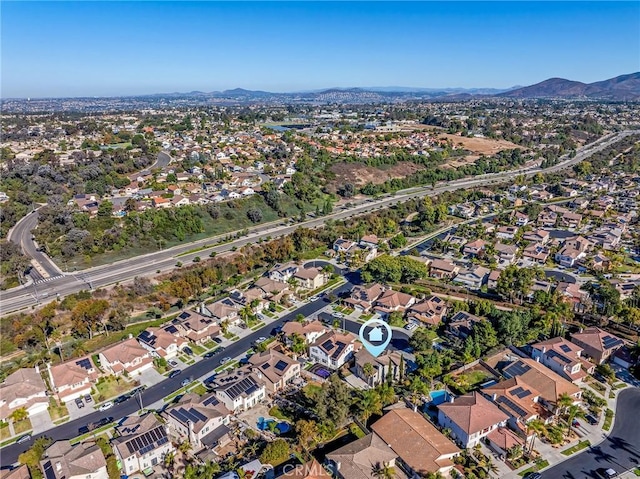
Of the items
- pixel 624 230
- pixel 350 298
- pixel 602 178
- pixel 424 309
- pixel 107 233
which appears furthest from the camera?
pixel 602 178

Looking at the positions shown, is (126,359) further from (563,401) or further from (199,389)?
(563,401)

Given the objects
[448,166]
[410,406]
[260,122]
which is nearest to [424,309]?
[410,406]

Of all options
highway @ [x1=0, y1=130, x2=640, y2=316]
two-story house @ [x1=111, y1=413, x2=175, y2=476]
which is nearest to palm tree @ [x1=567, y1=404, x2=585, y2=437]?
two-story house @ [x1=111, y1=413, x2=175, y2=476]

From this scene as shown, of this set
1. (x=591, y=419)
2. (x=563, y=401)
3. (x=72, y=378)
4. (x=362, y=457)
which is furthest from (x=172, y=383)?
(x=591, y=419)

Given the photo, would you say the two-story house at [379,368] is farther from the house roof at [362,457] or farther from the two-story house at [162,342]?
the two-story house at [162,342]

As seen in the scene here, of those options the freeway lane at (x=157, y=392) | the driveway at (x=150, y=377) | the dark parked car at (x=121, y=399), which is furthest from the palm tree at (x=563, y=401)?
the dark parked car at (x=121, y=399)

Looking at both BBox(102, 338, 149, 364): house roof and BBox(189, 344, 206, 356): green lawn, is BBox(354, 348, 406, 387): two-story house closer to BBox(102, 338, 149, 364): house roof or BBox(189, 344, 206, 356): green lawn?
BBox(189, 344, 206, 356): green lawn

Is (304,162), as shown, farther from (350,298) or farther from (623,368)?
(623,368)
